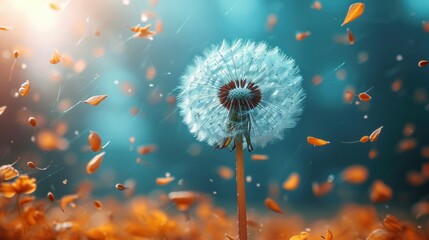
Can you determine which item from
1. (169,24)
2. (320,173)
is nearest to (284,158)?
(320,173)

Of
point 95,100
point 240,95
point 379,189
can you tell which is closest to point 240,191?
point 240,95

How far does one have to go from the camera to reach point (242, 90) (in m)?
2.50

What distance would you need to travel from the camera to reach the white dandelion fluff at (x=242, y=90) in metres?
2.54

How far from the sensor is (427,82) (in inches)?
223

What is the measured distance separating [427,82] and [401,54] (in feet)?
1.63

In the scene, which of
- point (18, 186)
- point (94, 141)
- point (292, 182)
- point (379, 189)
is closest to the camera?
point (18, 186)

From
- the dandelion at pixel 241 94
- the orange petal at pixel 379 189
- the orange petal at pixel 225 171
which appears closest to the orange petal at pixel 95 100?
the dandelion at pixel 241 94

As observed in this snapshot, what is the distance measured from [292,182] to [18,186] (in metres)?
3.87

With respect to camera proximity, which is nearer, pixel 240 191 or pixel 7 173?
pixel 240 191

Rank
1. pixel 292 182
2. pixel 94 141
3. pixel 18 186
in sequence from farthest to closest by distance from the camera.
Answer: pixel 292 182, pixel 94 141, pixel 18 186

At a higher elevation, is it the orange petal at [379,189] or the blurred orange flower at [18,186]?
the orange petal at [379,189]

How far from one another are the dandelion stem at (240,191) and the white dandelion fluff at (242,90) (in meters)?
0.10

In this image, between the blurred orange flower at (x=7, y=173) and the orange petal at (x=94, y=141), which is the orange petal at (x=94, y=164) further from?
the blurred orange flower at (x=7, y=173)

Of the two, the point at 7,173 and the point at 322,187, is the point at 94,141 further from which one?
the point at 322,187
